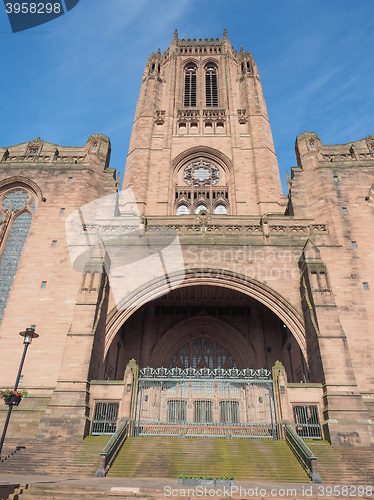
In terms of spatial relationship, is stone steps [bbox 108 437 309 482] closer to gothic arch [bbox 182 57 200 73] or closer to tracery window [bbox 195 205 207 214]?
tracery window [bbox 195 205 207 214]

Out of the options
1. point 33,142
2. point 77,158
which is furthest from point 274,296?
point 33,142

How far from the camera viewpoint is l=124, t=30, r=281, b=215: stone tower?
27.8 m

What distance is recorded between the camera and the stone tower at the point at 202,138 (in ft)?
91.2

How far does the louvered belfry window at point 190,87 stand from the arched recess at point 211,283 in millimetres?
22629

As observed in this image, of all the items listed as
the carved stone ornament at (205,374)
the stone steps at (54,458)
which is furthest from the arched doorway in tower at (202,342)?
the stone steps at (54,458)

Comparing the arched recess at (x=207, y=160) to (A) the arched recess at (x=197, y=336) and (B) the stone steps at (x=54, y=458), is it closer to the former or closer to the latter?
(A) the arched recess at (x=197, y=336)

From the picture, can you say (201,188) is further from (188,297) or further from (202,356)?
(202,356)

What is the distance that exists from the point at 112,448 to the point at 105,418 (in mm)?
3192

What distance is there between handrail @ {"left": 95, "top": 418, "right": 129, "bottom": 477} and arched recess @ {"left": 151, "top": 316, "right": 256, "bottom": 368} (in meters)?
7.56

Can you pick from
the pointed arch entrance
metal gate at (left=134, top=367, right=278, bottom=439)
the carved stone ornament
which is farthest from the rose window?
metal gate at (left=134, top=367, right=278, bottom=439)

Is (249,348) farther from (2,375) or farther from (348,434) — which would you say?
(2,375)

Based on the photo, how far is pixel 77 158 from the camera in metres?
24.1

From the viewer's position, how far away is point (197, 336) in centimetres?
2184

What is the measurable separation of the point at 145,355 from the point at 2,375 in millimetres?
7289
